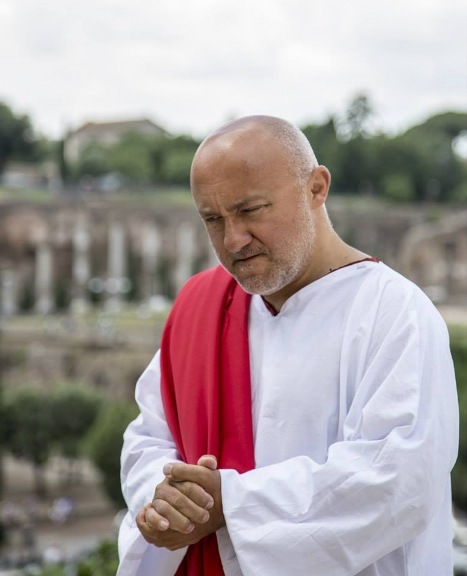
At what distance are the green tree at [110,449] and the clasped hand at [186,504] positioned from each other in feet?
49.3

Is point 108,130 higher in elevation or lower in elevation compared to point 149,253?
higher

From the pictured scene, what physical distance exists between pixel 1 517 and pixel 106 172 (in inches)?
1144

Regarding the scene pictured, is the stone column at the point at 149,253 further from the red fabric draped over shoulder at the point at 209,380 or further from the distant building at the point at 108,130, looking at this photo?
the red fabric draped over shoulder at the point at 209,380

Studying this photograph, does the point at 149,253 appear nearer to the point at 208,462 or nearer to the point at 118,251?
the point at 118,251

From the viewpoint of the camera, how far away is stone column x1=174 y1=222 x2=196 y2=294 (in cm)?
4122

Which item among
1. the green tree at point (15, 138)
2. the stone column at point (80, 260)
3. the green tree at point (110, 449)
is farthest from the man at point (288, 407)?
the green tree at point (15, 138)

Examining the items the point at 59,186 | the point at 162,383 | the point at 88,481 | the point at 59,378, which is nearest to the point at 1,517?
the point at 88,481

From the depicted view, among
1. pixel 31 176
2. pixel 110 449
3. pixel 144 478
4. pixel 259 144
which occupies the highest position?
pixel 259 144

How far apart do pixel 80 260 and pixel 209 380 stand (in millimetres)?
39146

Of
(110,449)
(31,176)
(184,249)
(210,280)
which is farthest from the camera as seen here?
(31,176)

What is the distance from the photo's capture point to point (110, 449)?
56.5ft

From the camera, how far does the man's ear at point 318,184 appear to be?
83.5 inches

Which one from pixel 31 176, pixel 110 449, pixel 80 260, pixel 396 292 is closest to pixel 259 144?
pixel 396 292

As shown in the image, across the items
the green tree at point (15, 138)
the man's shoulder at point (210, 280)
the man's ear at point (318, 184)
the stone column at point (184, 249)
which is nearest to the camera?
the man's ear at point (318, 184)
